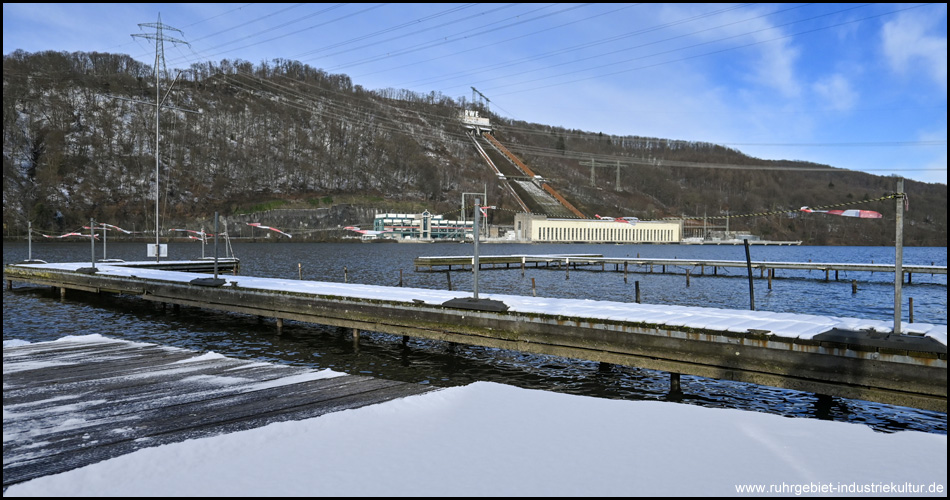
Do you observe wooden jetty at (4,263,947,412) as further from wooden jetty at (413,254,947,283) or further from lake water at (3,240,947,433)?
wooden jetty at (413,254,947,283)

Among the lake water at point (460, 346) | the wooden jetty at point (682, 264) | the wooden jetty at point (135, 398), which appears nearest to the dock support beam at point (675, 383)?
the lake water at point (460, 346)

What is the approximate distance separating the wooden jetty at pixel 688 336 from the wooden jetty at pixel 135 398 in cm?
539

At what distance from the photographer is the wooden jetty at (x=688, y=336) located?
11297 mm

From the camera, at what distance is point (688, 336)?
1378 cm

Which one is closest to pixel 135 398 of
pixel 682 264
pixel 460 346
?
pixel 460 346

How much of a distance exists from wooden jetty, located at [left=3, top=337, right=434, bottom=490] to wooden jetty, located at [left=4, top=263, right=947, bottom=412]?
17.7ft

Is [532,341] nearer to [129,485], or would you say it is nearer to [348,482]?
[348,482]

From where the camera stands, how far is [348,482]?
666cm

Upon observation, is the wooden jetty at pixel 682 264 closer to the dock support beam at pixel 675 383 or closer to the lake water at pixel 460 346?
the lake water at pixel 460 346

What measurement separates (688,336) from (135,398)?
11.5 m

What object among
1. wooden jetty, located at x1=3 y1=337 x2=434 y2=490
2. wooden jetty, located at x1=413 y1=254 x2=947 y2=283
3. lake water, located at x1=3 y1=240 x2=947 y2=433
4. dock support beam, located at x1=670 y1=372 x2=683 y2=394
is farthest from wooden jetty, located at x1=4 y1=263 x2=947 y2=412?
wooden jetty, located at x1=413 y1=254 x2=947 y2=283

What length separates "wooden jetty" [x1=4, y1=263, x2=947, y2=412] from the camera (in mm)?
11297

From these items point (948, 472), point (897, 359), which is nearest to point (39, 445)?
point (948, 472)

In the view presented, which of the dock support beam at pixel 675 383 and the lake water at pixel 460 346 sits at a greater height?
the dock support beam at pixel 675 383
